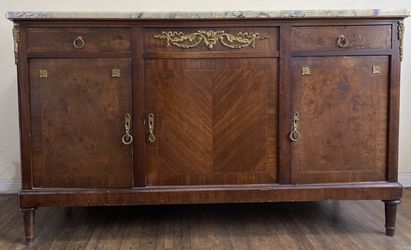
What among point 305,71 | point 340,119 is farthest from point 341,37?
point 340,119

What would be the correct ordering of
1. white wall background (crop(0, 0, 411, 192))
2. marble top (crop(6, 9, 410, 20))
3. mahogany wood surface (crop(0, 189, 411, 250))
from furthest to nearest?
white wall background (crop(0, 0, 411, 192)) → mahogany wood surface (crop(0, 189, 411, 250)) → marble top (crop(6, 9, 410, 20))

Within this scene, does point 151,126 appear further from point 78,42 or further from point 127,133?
point 78,42

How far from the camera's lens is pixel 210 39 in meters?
1.48

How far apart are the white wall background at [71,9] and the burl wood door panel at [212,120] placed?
28.7 inches

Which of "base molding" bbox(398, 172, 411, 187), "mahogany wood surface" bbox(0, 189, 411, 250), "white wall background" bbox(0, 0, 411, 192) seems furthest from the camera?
"base molding" bbox(398, 172, 411, 187)

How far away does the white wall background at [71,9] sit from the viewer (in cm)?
208

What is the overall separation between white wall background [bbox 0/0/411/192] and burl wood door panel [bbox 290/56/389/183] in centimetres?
75

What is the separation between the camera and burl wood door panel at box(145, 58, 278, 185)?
150cm

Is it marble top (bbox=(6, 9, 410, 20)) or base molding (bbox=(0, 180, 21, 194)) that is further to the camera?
base molding (bbox=(0, 180, 21, 194))

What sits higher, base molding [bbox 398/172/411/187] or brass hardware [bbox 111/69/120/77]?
brass hardware [bbox 111/69/120/77]

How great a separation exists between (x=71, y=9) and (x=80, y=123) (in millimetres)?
837

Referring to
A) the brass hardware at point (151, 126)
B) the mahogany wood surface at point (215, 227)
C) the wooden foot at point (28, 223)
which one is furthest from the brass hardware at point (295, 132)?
the wooden foot at point (28, 223)

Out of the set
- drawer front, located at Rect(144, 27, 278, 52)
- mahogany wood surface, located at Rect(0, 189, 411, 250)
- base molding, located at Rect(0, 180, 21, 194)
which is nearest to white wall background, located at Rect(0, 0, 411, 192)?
base molding, located at Rect(0, 180, 21, 194)

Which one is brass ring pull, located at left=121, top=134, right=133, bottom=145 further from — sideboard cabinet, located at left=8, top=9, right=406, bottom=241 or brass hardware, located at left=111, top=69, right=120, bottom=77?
brass hardware, located at left=111, top=69, right=120, bottom=77
